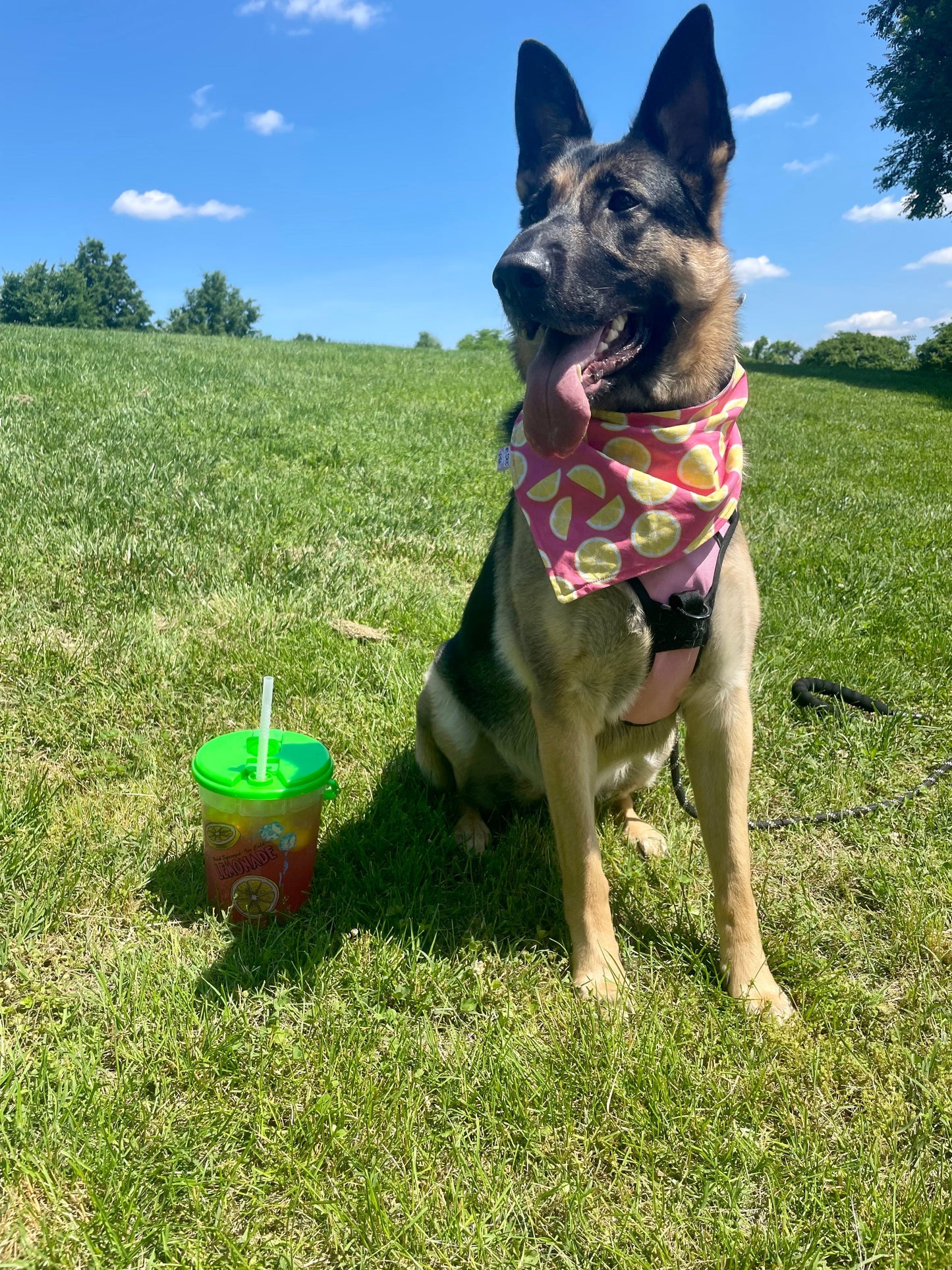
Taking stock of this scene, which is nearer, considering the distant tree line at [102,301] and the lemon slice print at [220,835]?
the lemon slice print at [220,835]

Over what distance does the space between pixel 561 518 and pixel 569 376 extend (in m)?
0.40

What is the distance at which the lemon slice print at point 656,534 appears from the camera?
222 centimetres

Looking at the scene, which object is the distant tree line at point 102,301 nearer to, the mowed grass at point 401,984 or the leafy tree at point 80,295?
the leafy tree at point 80,295

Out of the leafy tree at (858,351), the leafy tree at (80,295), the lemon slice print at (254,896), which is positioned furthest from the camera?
the leafy tree at (80,295)

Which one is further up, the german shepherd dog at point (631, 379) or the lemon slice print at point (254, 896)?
the german shepherd dog at point (631, 379)

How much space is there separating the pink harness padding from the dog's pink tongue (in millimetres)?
460

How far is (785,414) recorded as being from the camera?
1449 cm

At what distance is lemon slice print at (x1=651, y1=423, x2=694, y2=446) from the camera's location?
227 cm

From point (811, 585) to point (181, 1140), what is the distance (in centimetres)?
492

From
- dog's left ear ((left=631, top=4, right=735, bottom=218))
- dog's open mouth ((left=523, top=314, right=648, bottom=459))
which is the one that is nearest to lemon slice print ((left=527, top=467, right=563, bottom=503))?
dog's open mouth ((left=523, top=314, right=648, bottom=459))

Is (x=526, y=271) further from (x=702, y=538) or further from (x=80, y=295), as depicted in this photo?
(x=80, y=295)

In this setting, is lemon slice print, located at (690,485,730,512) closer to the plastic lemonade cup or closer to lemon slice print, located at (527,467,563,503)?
lemon slice print, located at (527,467,563,503)

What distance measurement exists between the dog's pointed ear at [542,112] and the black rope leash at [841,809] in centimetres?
216

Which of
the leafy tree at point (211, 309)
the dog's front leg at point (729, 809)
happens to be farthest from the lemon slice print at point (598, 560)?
the leafy tree at point (211, 309)
